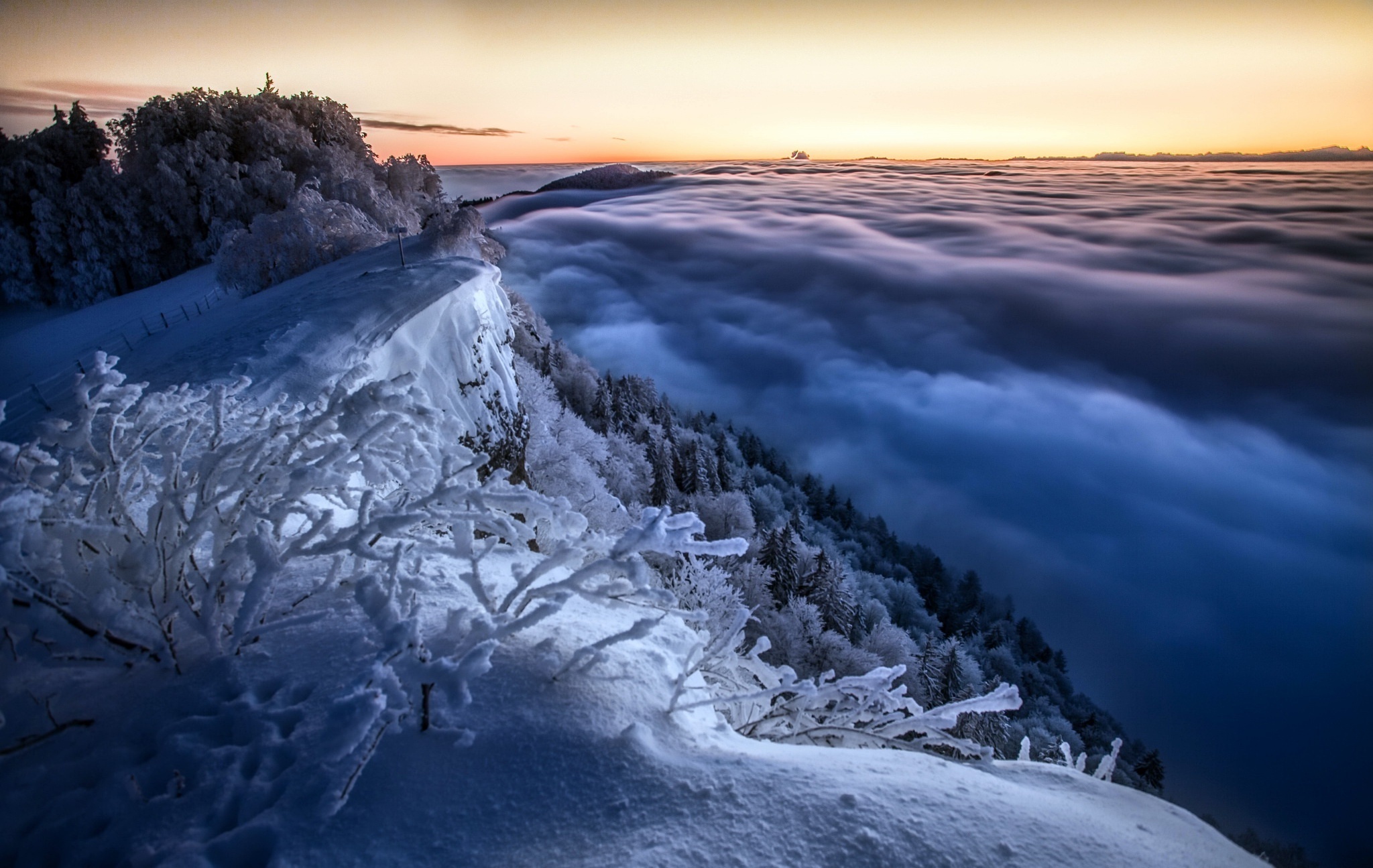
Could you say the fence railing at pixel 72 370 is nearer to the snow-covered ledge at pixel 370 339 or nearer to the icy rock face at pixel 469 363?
the snow-covered ledge at pixel 370 339

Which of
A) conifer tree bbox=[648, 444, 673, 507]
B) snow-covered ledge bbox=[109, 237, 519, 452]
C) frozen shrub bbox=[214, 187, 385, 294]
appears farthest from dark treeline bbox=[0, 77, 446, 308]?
conifer tree bbox=[648, 444, 673, 507]

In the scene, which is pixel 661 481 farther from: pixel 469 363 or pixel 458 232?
pixel 469 363

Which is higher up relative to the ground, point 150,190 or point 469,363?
point 150,190

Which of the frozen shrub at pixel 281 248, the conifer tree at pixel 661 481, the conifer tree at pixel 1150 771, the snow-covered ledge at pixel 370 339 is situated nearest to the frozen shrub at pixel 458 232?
the snow-covered ledge at pixel 370 339

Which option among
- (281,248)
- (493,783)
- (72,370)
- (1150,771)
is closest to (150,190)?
(281,248)

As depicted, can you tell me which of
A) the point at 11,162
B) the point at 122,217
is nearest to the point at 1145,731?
the point at 122,217

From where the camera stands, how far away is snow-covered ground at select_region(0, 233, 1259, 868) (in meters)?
1.98

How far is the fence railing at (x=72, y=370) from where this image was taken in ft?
27.7

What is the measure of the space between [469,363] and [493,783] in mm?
13010

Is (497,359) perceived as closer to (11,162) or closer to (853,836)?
(853,836)

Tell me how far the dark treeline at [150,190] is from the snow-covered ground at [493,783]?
29.2 meters

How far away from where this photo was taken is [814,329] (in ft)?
251

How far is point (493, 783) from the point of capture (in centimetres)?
221

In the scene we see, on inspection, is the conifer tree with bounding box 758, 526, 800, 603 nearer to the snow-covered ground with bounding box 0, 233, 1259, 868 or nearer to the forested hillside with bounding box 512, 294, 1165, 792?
the forested hillside with bounding box 512, 294, 1165, 792
